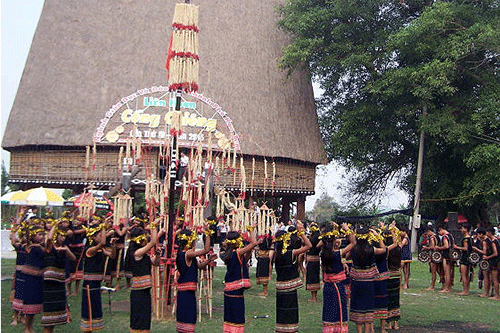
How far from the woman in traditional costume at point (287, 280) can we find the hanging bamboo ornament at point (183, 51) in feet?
10.1

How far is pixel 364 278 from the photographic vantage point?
7910 mm

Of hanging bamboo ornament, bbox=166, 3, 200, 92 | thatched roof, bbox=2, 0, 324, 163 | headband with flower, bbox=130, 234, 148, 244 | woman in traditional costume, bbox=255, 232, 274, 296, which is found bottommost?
woman in traditional costume, bbox=255, 232, 274, 296

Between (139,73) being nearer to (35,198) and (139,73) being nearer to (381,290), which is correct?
(35,198)

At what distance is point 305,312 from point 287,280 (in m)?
2.95

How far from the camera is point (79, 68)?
2220 cm

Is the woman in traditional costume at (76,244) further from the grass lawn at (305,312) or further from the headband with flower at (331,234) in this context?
the headband with flower at (331,234)

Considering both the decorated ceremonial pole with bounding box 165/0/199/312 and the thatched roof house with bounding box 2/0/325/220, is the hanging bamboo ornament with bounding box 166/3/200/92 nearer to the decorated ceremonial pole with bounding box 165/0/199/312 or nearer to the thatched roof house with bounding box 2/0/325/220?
the decorated ceremonial pole with bounding box 165/0/199/312

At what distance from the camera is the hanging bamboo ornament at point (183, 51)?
9.27 m

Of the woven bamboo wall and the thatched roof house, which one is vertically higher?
the thatched roof house

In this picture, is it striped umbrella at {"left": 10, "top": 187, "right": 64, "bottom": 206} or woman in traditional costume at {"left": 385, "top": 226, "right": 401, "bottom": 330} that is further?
striped umbrella at {"left": 10, "top": 187, "right": 64, "bottom": 206}

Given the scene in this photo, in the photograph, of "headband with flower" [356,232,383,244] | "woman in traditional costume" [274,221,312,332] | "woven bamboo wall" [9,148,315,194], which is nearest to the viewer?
"woman in traditional costume" [274,221,312,332]

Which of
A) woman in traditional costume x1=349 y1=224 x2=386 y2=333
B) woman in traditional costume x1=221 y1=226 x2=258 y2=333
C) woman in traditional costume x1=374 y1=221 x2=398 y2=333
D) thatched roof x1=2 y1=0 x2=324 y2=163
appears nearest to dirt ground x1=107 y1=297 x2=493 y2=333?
woman in traditional costume x1=374 y1=221 x2=398 y2=333

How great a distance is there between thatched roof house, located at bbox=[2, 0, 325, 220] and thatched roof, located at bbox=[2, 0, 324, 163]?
4 centimetres

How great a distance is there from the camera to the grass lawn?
29.2 feet
